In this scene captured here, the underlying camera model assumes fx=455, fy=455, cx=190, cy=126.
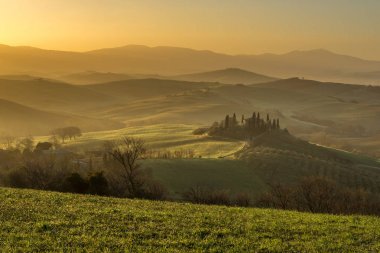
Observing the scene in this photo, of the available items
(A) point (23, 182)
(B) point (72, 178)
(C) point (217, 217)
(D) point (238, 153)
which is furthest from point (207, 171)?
(C) point (217, 217)

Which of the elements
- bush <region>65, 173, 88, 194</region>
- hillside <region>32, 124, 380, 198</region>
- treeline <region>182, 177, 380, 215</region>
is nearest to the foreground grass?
bush <region>65, 173, 88, 194</region>

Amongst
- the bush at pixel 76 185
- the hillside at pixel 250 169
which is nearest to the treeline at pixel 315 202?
the bush at pixel 76 185

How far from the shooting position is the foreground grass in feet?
73.7

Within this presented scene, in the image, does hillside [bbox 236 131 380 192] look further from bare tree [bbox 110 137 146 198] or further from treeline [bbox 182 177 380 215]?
treeline [bbox 182 177 380 215]

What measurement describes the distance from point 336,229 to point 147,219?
461 inches

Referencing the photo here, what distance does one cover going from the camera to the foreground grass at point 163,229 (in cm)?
2247

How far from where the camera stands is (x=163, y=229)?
25.9m

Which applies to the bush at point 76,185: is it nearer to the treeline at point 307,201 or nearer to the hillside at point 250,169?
the treeline at point 307,201

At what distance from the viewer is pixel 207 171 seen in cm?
12656

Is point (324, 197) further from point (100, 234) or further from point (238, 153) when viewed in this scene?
point (238, 153)

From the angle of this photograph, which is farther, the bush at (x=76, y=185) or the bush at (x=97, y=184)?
the bush at (x=76, y=185)

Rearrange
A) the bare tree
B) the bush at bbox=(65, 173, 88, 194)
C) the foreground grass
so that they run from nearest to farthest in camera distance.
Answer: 1. the foreground grass
2. the bush at bbox=(65, 173, 88, 194)
3. the bare tree

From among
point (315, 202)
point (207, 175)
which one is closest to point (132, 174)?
point (315, 202)

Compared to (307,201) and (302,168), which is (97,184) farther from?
(302,168)
